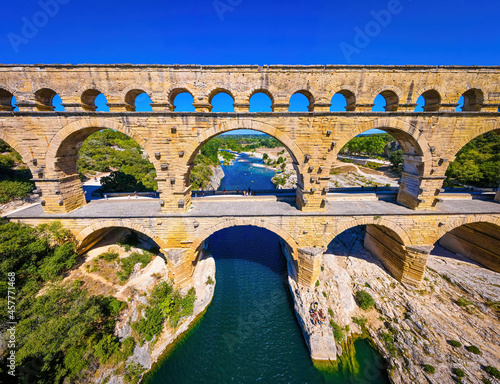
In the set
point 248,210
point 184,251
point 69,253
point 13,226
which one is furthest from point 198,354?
point 13,226

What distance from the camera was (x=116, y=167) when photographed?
25812 mm

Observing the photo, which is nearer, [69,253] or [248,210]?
[69,253]

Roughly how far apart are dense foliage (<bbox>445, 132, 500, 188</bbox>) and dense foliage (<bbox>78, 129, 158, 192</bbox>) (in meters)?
37.1

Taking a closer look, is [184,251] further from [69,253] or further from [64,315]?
[69,253]

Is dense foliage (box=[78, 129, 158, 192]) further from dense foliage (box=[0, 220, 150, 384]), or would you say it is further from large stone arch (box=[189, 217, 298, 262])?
large stone arch (box=[189, 217, 298, 262])

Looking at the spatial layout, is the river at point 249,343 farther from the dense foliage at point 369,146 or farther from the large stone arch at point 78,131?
the dense foliage at point 369,146

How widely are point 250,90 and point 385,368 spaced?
1664 cm

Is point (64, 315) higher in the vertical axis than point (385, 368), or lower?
higher

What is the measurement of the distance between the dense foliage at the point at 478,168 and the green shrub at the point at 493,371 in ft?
70.9

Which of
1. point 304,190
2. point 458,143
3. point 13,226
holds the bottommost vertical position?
point 13,226

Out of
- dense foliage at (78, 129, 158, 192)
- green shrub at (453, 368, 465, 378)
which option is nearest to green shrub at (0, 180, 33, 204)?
dense foliage at (78, 129, 158, 192)

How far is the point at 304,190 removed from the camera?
456 inches

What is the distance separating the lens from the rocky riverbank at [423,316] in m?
8.80

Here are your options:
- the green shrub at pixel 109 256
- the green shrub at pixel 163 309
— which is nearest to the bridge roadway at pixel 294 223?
the green shrub at pixel 163 309
